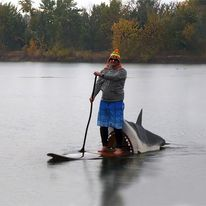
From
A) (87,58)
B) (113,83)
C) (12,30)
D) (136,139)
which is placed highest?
(113,83)

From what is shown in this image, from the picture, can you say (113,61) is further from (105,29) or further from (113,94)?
(105,29)

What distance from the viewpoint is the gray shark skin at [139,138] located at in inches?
462

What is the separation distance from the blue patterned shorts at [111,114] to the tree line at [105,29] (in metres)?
83.3

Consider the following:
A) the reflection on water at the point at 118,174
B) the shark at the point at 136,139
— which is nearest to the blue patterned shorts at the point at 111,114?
the shark at the point at 136,139

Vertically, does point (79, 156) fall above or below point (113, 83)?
below

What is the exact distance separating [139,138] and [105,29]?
96.1 m

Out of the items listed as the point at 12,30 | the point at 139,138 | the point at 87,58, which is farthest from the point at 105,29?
the point at 139,138

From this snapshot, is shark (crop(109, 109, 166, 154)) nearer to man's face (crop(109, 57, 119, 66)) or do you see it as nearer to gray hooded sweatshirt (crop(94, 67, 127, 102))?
gray hooded sweatshirt (crop(94, 67, 127, 102))

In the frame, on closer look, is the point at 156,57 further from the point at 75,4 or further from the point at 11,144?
the point at 11,144

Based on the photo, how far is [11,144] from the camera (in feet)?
43.7

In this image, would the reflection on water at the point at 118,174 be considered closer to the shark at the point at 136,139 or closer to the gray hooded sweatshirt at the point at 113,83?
the shark at the point at 136,139

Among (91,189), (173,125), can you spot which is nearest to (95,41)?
(173,125)

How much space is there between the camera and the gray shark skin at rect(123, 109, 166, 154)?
38.5 ft

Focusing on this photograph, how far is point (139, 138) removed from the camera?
11867 mm
